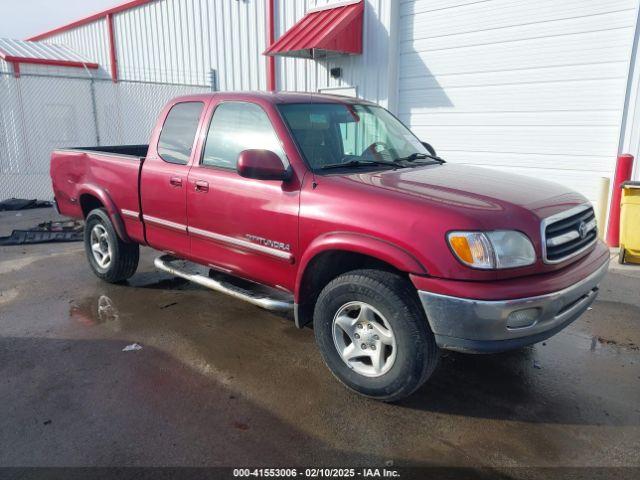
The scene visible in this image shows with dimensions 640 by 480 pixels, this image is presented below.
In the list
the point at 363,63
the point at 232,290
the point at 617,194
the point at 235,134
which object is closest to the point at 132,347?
the point at 232,290

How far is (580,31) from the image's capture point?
7004mm

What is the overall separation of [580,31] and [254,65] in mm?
7097

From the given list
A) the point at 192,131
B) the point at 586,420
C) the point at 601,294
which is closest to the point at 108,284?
the point at 192,131

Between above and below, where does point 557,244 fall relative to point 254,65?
below

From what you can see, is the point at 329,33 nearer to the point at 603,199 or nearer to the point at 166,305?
the point at 603,199

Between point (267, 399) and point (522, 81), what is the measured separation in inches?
258

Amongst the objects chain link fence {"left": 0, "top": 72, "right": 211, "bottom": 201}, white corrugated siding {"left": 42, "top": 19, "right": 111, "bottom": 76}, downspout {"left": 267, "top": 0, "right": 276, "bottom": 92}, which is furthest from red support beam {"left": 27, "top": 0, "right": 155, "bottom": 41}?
downspout {"left": 267, "top": 0, "right": 276, "bottom": 92}

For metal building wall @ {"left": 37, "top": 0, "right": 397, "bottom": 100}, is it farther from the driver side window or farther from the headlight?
the headlight

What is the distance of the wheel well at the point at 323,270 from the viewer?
332 centimetres

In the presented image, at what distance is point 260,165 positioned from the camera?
130 inches

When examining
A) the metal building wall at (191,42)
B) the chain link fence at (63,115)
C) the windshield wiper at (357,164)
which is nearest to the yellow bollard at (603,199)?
the windshield wiper at (357,164)

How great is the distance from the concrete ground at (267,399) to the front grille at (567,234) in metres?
0.98

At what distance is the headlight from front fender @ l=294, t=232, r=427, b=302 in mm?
238

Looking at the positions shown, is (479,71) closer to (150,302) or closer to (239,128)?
(239,128)
